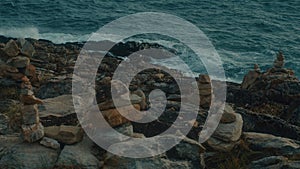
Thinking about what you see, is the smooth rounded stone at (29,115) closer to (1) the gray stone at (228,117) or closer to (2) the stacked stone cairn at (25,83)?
(2) the stacked stone cairn at (25,83)

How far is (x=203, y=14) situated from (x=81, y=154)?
54305 mm

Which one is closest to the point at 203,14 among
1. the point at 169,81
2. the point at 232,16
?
the point at 232,16

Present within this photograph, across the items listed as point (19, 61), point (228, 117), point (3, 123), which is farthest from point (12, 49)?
point (228, 117)

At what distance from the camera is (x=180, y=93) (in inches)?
1016

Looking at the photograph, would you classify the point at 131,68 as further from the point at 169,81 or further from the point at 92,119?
the point at 92,119

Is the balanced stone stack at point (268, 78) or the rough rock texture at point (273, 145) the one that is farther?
the balanced stone stack at point (268, 78)

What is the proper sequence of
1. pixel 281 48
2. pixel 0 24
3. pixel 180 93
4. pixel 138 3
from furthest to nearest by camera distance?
1. pixel 138 3
2. pixel 0 24
3. pixel 281 48
4. pixel 180 93

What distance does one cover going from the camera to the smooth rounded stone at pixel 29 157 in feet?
45.7

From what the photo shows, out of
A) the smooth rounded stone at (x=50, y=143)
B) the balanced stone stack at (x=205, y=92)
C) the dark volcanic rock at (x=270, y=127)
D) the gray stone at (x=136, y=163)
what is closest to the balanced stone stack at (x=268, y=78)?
the dark volcanic rock at (x=270, y=127)

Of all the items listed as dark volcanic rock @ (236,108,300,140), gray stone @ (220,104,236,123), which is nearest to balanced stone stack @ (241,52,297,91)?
dark volcanic rock @ (236,108,300,140)

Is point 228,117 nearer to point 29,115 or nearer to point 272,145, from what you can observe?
point 272,145

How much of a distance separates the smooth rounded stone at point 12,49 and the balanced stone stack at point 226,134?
11.3 metres

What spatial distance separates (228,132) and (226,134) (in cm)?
12

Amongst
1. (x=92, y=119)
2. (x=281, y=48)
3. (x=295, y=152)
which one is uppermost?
(x=92, y=119)
